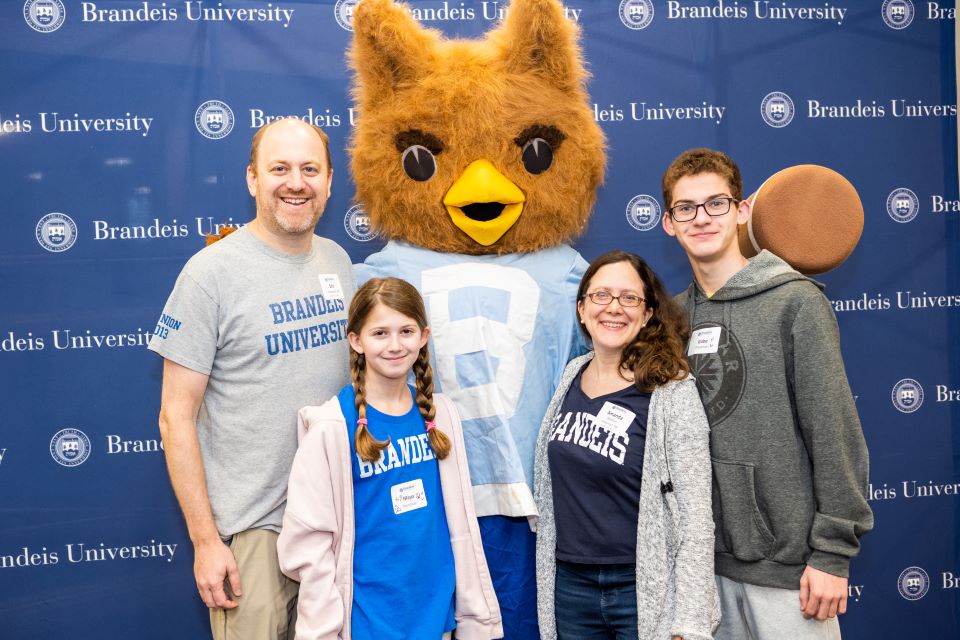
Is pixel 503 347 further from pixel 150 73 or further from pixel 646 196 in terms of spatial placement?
pixel 150 73

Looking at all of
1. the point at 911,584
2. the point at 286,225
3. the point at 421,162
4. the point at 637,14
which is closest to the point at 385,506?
the point at 286,225

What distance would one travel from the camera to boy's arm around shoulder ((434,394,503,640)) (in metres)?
1.81

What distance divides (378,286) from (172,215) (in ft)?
4.80

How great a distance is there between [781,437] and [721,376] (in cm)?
21

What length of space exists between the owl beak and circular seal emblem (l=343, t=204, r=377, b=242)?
0.89 m

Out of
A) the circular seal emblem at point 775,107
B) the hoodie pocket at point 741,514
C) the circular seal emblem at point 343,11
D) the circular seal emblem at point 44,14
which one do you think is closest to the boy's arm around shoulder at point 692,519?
the hoodie pocket at point 741,514

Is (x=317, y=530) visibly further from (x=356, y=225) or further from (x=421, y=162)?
(x=356, y=225)

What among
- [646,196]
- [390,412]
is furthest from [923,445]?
[390,412]

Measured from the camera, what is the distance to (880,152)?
10.2 feet

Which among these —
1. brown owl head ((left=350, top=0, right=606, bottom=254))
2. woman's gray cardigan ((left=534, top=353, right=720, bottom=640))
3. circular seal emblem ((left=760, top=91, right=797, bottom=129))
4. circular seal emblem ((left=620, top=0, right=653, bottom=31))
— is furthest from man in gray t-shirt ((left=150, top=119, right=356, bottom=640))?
circular seal emblem ((left=760, top=91, right=797, bottom=129))

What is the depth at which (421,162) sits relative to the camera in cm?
221

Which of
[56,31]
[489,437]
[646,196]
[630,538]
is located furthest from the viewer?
[646,196]

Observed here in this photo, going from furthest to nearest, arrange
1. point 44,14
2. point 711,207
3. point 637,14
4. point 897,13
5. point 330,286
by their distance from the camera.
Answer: point 897,13, point 637,14, point 44,14, point 330,286, point 711,207

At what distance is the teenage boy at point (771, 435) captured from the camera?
67.6 inches
